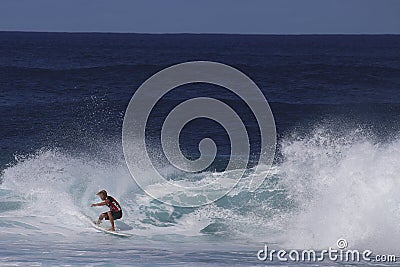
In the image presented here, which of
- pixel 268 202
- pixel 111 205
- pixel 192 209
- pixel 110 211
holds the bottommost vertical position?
pixel 110 211

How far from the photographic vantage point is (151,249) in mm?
12016

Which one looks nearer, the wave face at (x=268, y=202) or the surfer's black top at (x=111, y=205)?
the wave face at (x=268, y=202)

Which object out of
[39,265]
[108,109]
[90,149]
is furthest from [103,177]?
[108,109]

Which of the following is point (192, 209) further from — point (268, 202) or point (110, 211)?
point (110, 211)

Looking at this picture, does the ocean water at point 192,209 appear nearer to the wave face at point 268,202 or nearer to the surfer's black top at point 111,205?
the wave face at point 268,202

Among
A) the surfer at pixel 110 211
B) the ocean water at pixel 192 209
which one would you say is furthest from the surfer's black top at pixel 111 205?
the ocean water at pixel 192 209

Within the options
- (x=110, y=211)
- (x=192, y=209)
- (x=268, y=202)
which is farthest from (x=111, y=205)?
(x=268, y=202)

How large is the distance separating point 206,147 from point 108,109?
977 cm

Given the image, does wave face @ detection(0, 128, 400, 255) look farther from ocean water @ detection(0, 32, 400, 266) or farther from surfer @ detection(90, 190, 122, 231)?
surfer @ detection(90, 190, 122, 231)

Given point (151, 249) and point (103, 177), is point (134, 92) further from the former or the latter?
point (151, 249)

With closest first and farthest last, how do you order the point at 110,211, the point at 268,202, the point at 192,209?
the point at 110,211, the point at 192,209, the point at 268,202

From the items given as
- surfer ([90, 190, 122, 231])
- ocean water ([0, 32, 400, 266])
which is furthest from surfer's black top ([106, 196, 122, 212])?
ocean water ([0, 32, 400, 266])

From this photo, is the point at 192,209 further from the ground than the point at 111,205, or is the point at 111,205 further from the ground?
the point at 192,209

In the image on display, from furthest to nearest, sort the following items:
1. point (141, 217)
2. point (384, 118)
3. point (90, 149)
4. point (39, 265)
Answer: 1. point (384, 118)
2. point (90, 149)
3. point (141, 217)
4. point (39, 265)
